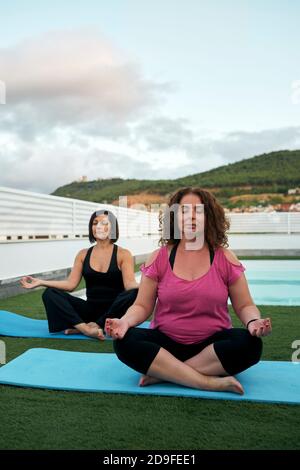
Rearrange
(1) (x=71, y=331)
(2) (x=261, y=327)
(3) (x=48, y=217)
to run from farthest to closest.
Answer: (3) (x=48, y=217)
(1) (x=71, y=331)
(2) (x=261, y=327)

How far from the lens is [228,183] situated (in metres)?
43.1

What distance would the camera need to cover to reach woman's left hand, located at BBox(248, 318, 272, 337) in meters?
2.26

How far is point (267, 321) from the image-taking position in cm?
227

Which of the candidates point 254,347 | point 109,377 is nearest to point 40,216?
point 109,377

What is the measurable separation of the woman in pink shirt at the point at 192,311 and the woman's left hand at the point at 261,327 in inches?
1.6

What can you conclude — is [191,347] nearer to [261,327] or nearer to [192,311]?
[192,311]

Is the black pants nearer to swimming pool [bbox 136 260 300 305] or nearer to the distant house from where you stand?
swimming pool [bbox 136 260 300 305]

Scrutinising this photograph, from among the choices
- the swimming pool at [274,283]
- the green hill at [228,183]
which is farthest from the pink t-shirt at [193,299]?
the green hill at [228,183]

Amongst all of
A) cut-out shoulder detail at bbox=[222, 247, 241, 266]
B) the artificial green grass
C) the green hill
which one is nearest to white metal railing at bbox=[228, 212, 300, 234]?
cut-out shoulder detail at bbox=[222, 247, 241, 266]

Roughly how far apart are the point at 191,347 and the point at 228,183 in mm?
41268

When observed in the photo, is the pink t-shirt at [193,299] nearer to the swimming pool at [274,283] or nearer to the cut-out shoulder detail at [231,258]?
the cut-out shoulder detail at [231,258]

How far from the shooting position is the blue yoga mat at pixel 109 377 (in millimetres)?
2393

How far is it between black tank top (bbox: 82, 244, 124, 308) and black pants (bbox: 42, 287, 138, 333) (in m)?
0.05
